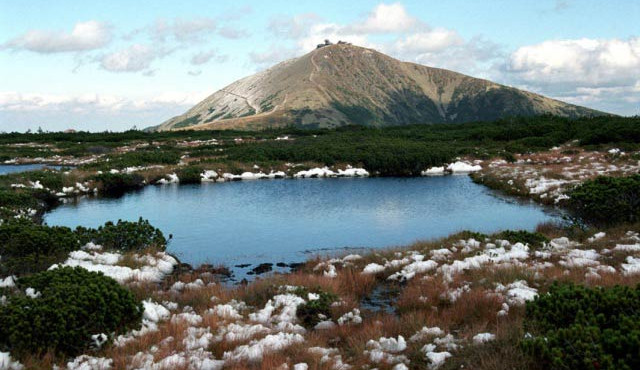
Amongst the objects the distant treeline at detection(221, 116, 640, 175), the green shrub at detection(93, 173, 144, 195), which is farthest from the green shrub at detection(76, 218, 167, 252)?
the distant treeline at detection(221, 116, 640, 175)

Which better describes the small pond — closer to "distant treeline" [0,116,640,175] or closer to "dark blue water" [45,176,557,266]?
"dark blue water" [45,176,557,266]

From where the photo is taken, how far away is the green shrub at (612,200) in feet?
59.5

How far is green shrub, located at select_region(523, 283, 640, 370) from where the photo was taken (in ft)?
20.4

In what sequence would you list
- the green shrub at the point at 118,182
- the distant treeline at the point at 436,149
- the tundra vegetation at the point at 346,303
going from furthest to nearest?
1. the distant treeline at the point at 436,149
2. the green shrub at the point at 118,182
3. the tundra vegetation at the point at 346,303

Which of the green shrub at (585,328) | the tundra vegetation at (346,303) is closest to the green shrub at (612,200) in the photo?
the tundra vegetation at (346,303)

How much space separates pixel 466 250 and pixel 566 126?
60.8 meters

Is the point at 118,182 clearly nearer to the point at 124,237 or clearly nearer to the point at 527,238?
the point at 124,237

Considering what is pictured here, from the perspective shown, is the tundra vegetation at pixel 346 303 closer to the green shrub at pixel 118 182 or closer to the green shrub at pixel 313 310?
the green shrub at pixel 313 310

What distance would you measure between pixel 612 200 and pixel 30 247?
70.0 feet

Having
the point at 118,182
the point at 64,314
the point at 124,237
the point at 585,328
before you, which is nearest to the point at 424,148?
the point at 118,182

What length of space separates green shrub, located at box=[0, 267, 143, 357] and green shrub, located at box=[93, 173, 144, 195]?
30.6 m

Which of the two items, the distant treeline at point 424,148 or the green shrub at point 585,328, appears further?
the distant treeline at point 424,148

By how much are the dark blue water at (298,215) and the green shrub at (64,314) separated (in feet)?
28.4

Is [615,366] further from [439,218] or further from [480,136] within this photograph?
[480,136]
